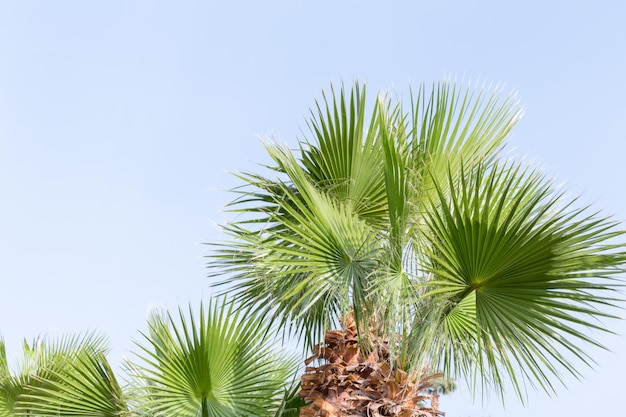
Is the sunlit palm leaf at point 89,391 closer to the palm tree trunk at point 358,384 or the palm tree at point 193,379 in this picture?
the palm tree at point 193,379

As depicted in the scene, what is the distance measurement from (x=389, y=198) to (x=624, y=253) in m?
1.62

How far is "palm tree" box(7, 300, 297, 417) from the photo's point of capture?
590 cm

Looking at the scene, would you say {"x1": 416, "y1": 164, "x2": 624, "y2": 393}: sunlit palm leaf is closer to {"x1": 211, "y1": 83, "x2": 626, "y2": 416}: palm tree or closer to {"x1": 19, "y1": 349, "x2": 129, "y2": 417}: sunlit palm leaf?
{"x1": 211, "y1": 83, "x2": 626, "y2": 416}: palm tree

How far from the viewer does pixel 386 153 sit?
17.3 ft

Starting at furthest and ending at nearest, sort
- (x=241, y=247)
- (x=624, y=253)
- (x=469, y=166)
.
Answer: (x=241, y=247)
(x=469, y=166)
(x=624, y=253)

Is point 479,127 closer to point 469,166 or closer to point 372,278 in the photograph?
point 469,166

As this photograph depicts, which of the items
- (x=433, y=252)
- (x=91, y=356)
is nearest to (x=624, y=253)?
(x=433, y=252)

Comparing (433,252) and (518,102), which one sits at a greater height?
(518,102)

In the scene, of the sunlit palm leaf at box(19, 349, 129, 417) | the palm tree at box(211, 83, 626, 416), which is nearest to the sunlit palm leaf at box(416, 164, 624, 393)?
the palm tree at box(211, 83, 626, 416)

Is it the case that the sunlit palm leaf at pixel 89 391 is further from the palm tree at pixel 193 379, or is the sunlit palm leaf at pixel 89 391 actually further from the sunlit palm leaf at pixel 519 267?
the sunlit palm leaf at pixel 519 267

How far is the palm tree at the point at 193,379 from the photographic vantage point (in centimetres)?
590

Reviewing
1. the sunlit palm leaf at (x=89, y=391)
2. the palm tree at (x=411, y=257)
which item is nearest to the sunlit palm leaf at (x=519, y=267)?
the palm tree at (x=411, y=257)

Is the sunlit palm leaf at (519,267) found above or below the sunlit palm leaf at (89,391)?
above

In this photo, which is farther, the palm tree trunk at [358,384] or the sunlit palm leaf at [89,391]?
the sunlit palm leaf at [89,391]
